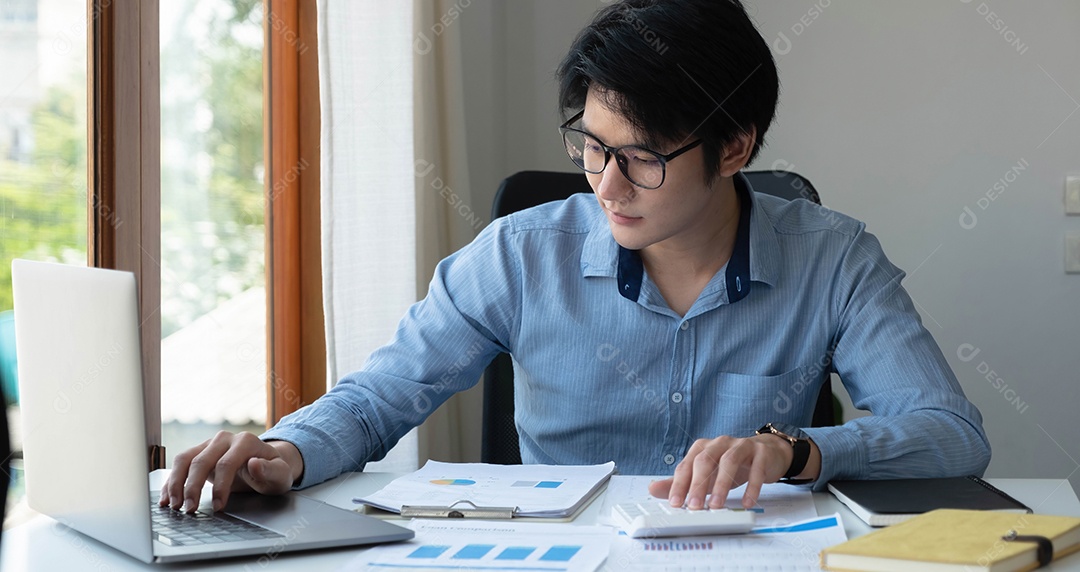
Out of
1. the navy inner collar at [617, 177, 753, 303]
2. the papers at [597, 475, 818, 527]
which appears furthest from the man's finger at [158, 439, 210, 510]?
the navy inner collar at [617, 177, 753, 303]

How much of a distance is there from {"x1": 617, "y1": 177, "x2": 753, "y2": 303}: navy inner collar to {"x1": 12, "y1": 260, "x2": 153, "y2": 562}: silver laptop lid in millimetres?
736

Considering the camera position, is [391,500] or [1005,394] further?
[1005,394]

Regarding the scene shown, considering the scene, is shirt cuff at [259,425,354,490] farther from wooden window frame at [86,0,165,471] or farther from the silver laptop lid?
wooden window frame at [86,0,165,471]

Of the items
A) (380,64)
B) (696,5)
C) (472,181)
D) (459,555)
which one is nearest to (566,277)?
(696,5)

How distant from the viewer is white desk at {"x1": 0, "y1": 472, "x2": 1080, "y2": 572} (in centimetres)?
84

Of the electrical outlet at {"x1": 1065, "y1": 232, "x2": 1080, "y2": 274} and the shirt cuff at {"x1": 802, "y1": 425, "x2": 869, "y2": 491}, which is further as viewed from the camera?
the electrical outlet at {"x1": 1065, "y1": 232, "x2": 1080, "y2": 274}

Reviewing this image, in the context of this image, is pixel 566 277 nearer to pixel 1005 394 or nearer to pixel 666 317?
pixel 666 317

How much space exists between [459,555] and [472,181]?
1.86 m

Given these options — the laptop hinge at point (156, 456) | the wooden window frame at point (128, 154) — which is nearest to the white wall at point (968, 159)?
the wooden window frame at point (128, 154)

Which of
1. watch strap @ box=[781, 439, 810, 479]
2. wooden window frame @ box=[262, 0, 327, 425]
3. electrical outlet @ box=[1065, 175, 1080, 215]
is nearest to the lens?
watch strap @ box=[781, 439, 810, 479]

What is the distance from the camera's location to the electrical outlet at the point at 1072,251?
2414 mm

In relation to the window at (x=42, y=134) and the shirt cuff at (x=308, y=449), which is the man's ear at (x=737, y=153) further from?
the window at (x=42, y=134)

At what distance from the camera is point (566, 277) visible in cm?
142

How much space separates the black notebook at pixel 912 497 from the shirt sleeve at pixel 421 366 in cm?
53
